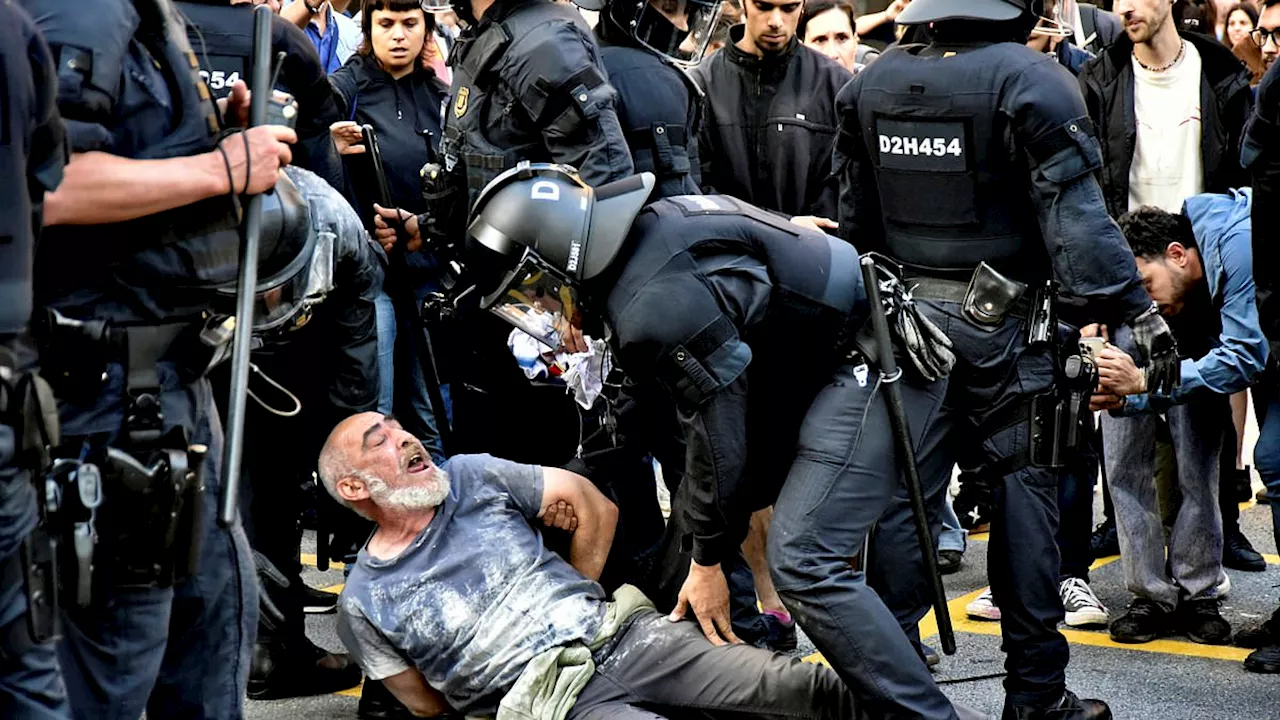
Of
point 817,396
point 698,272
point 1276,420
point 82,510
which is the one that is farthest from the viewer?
point 1276,420

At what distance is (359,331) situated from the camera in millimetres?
5168

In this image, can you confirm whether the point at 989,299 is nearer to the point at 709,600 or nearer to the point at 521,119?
the point at 709,600

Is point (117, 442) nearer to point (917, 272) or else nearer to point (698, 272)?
point (698, 272)

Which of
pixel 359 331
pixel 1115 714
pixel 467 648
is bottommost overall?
pixel 1115 714

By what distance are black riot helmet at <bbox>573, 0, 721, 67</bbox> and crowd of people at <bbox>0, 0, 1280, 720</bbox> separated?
0.05 ft

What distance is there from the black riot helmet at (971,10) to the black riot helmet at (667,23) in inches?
42.6

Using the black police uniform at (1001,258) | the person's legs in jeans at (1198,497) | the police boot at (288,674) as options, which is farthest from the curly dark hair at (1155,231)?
the police boot at (288,674)

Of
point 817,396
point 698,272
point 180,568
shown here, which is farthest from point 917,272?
point 180,568

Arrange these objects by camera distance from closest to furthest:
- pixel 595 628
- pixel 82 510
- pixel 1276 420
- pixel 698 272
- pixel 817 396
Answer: pixel 82 510, pixel 698 272, pixel 817 396, pixel 595 628, pixel 1276 420

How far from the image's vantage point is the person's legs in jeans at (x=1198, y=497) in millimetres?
5883

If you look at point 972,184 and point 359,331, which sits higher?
point 972,184

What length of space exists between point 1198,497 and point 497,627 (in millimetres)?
2554

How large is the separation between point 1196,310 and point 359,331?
2650 mm

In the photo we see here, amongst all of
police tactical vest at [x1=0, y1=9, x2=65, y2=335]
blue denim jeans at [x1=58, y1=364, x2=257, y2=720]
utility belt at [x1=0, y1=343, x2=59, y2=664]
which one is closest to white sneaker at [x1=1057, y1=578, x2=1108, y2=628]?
blue denim jeans at [x1=58, y1=364, x2=257, y2=720]
